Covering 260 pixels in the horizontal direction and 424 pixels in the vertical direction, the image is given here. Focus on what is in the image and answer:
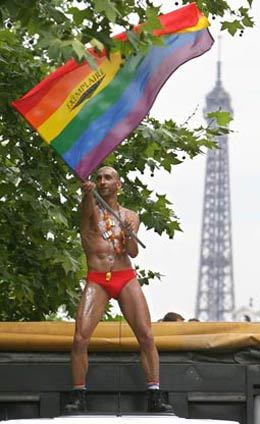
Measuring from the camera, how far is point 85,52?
36.1 ft

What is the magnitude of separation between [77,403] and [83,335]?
619mm

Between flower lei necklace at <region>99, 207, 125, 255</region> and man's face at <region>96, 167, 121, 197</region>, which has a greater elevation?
man's face at <region>96, 167, 121, 197</region>

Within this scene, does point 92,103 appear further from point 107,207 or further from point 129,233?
point 129,233

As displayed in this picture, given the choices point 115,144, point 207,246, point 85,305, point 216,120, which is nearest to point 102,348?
point 85,305

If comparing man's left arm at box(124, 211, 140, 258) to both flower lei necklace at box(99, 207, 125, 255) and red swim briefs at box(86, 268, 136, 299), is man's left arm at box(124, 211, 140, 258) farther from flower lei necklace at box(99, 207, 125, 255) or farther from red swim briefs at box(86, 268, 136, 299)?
red swim briefs at box(86, 268, 136, 299)

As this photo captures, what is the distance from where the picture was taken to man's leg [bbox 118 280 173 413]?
10.5 m

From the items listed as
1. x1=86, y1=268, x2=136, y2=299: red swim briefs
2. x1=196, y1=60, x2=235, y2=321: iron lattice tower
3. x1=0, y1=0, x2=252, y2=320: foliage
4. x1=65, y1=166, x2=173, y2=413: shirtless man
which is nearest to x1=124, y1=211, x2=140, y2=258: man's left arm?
x1=65, y1=166, x2=173, y2=413: shirtless man

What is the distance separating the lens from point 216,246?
168000mm

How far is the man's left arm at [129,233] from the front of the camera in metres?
11.4

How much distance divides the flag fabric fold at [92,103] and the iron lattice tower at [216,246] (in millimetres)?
152460

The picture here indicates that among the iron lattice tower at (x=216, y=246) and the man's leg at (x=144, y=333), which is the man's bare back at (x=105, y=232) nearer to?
the man's leg at (x=144, y=333)

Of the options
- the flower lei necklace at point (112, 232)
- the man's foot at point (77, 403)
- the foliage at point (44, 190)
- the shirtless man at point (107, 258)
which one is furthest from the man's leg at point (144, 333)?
the foliage at point (44, 190)

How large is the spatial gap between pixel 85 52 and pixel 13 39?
26.5ft

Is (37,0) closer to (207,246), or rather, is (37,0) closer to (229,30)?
(229,30)
